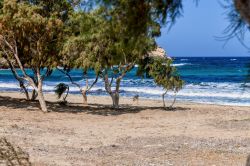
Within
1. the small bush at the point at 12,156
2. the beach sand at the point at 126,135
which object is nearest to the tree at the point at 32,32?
the beach sand at the point at 126,135

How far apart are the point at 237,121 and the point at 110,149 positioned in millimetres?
9143

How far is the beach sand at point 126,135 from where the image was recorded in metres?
11.2

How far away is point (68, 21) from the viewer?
22812 millimetres

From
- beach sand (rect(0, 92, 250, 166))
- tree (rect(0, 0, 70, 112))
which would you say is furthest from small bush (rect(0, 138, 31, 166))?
tree (rect(0, 0, 70, 112))

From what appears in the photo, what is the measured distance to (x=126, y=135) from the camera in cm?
1552

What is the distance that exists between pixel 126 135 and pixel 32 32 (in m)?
7.36

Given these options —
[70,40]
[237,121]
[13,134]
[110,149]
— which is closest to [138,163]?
[110,149]

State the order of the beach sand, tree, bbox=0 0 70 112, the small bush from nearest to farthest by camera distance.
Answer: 1. the small bush
2. the beach sand
3. tree, bbox=0 0 70 112

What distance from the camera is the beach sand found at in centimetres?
1122

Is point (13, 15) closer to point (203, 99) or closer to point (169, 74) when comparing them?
point (169, 74)

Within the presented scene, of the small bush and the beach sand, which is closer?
the small bush

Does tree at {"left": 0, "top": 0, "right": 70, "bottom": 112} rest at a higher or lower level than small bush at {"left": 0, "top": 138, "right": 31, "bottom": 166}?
higher

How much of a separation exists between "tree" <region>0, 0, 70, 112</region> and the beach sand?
2.33 metres

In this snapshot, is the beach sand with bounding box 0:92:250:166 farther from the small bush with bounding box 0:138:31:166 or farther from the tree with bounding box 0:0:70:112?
the tree with bounding box 0:0:70:112
